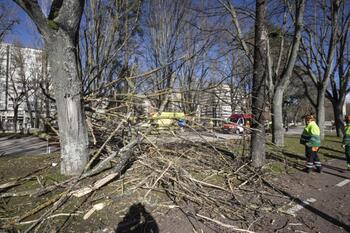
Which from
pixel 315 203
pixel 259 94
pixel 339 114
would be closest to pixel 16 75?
pixel 259 94

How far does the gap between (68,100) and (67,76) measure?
483 mm

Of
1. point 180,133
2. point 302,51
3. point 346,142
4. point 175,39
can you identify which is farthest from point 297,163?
point 175,39

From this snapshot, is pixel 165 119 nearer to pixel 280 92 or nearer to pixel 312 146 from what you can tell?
pixel 312 146

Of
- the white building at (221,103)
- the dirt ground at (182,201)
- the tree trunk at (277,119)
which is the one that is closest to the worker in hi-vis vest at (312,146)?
the dirt ground at (182,201)

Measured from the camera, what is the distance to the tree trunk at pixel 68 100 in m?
4.62

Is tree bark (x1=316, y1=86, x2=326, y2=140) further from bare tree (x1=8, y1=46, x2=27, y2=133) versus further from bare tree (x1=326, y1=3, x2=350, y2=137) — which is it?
bare tree (x1=8, y1=46, x2=27, y2=133)

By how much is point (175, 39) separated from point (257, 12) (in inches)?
394

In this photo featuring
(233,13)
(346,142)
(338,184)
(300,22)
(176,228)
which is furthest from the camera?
(233,13)

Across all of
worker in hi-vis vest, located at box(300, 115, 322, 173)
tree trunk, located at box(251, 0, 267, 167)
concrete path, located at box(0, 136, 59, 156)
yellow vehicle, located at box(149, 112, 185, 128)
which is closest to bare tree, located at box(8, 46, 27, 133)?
concrete path, located at box(0, 136, 59, 156)

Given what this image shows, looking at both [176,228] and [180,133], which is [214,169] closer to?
[180,133]

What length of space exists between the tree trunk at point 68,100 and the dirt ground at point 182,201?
449 mm

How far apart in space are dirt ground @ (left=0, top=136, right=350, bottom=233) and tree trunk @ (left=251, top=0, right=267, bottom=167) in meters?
0.57

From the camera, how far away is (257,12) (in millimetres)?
6543

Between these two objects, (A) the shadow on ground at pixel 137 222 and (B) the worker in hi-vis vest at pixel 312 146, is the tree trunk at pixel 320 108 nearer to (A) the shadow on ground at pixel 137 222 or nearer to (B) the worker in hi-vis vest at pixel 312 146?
(B) the worker in hi-vis vest at pixel 312 146
